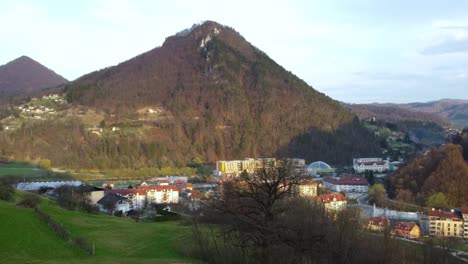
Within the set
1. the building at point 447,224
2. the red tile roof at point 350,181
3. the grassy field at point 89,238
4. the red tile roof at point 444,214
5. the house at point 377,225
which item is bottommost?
the building at point 447,224

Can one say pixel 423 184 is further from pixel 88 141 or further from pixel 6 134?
pixel 6 134

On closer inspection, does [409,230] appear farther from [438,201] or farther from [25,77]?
[25,77]

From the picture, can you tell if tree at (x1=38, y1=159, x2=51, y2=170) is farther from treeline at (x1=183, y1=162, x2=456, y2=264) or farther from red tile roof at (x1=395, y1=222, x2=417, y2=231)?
treeline at (x1=183, y1=162, x2=456, y2=264)

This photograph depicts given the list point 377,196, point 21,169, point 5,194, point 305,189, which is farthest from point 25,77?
point 5,194

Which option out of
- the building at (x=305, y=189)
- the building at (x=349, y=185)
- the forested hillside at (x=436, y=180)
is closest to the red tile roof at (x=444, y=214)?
the forested hillside at (x=436, y=180)

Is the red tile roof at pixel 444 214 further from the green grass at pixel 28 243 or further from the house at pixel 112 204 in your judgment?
the green grass at pixel 28 243

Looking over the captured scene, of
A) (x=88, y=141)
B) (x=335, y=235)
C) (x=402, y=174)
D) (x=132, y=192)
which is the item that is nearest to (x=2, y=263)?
(x=335, y=235)
